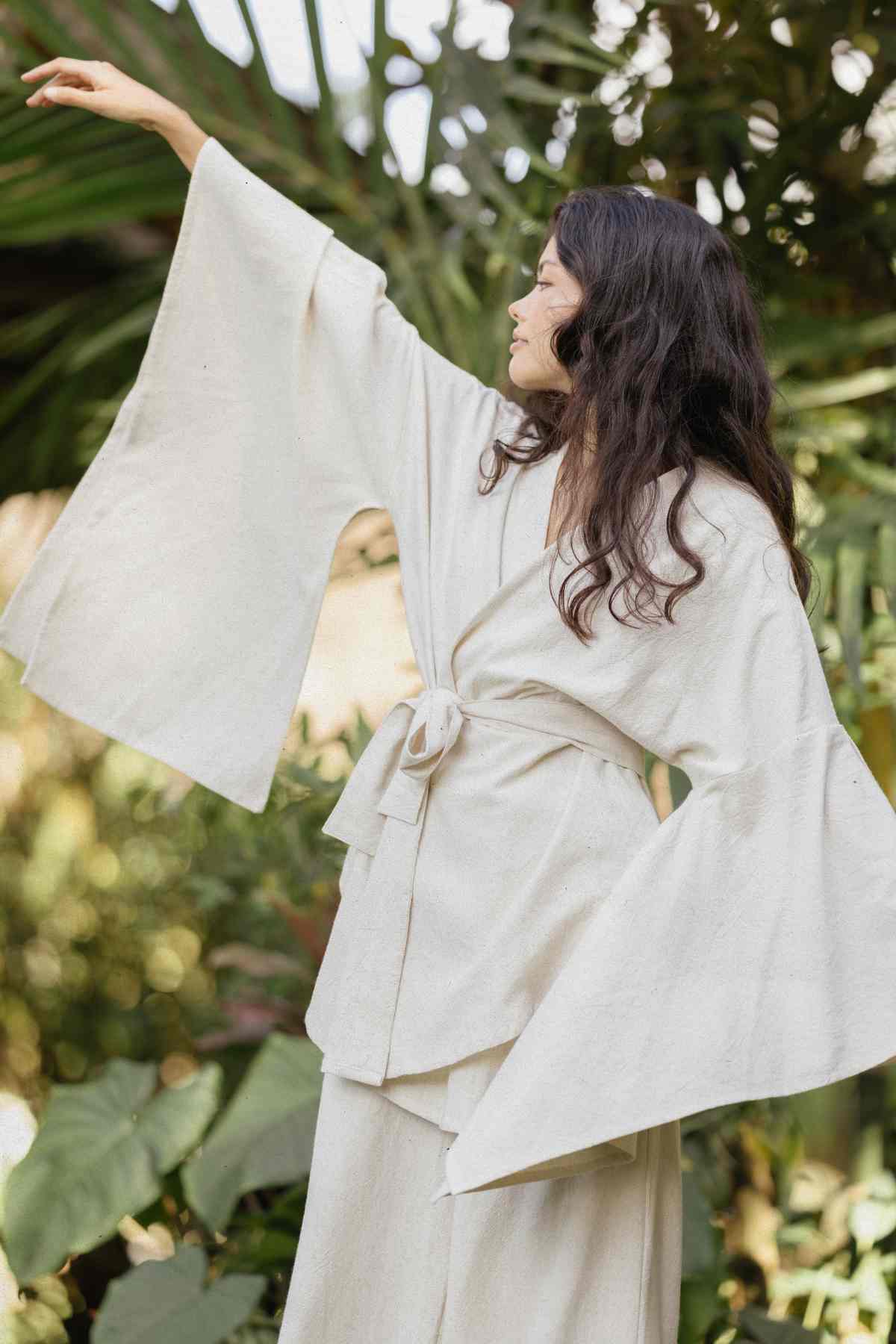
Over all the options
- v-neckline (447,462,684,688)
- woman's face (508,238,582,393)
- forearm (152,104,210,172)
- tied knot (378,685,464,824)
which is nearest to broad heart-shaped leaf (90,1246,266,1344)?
tied knot (378,685,464,824)

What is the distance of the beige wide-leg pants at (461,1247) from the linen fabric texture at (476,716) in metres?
0.07

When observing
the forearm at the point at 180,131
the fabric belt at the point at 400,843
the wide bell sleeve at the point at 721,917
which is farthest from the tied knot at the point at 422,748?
the forearm at the point at 180,131

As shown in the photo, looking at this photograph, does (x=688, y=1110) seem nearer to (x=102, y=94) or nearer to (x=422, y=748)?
(x=422, y=748)

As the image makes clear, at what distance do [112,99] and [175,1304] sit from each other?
1.36 metres

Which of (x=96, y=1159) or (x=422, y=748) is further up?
(x=422, y=748)

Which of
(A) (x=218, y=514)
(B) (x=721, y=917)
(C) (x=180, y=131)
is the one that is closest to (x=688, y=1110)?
(B) (x=721, y=917)

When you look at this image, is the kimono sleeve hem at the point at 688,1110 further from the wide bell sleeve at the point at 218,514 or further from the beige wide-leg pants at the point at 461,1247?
the wide bell sleeve at the point at 218,514

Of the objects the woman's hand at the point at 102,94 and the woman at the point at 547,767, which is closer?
the woman at the point at 547,767

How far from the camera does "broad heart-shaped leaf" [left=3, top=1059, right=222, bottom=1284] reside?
1.82 metres

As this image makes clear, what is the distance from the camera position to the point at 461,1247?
1.10 meters

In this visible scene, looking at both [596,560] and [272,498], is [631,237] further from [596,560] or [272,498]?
[272,498]

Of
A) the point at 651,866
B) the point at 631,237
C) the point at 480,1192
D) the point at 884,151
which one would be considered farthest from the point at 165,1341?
the point at 884,151

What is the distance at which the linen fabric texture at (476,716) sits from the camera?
103 centimetres

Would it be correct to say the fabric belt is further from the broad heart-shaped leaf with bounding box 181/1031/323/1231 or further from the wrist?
the broad heart-shaped leaf with bounding box 181/1031/323/1231
